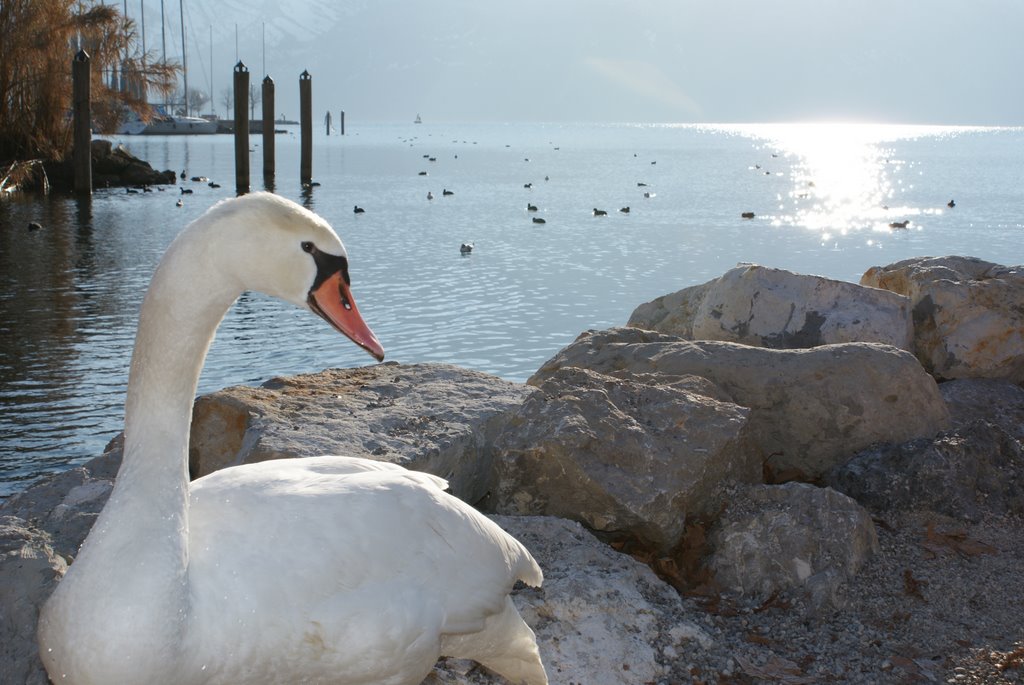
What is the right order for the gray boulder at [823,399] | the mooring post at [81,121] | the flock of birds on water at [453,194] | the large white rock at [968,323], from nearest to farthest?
1. the gray boulder at [823,399]
2. the large white rock at [968,323]
3. the flock of birds on water at [453,194]
4. the mooring post at [81,121]

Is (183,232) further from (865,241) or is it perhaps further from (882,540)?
(865,241)

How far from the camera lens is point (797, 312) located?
6926 millimetres

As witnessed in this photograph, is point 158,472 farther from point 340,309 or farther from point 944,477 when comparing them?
point 944,477

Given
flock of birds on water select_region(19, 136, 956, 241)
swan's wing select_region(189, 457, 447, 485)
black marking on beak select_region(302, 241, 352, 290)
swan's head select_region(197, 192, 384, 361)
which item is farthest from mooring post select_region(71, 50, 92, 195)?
black marking on beak select_region(302, 241, 352, 290)

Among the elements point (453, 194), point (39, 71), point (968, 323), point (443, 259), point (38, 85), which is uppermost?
point (39, 71)

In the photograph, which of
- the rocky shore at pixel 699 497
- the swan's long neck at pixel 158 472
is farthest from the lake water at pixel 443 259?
the swan's long neck at pixel 158 472

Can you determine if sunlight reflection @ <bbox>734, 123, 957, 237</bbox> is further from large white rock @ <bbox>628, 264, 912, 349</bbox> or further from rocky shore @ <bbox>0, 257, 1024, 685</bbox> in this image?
rocky shore @ <bbox>0, 257, 1024, 685</bbox>

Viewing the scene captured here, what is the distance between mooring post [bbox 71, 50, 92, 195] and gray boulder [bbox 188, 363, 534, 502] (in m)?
26.6

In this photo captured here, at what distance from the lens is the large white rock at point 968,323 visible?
699 cm

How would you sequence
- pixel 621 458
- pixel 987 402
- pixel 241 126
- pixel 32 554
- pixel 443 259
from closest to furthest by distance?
pixel 32 554, pixel 621 458, pixel 987 402, pixel 443 259, pixel 241 126

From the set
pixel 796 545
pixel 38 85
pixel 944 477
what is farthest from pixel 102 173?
pixel 796 545

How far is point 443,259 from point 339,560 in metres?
17.1

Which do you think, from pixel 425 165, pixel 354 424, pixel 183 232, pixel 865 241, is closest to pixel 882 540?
pixel 354 424

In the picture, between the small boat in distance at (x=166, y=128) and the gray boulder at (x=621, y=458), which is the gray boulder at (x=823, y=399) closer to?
the gray boulder at (x=621, y=458)
